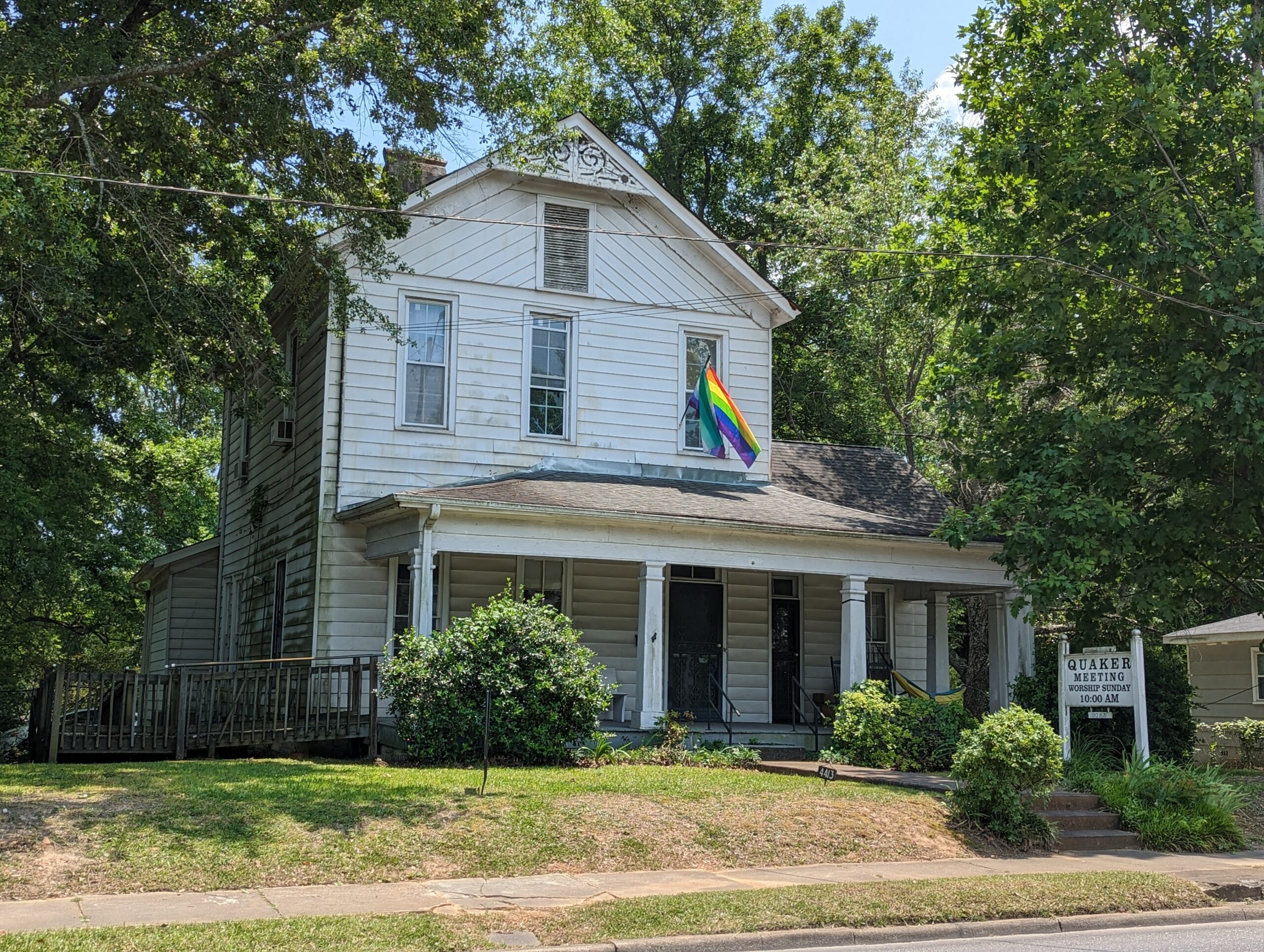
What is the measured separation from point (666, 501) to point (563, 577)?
8.58 feet

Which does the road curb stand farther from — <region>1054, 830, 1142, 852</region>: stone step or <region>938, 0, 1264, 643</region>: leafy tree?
<region>938, 0, 1264, 643</region>: leafy tree

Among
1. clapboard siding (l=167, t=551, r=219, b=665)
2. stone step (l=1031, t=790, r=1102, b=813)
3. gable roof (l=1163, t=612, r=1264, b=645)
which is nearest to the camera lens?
stone step (l=1031, t=790, r=1102, b=813)

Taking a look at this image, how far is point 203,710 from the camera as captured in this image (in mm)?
16328

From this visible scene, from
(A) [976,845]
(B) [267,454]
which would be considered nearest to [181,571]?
(B) [267,454]

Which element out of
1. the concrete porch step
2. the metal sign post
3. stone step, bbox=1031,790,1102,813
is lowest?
the concrete porch step

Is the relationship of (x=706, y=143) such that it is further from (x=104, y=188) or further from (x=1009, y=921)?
(x=1009, y=921)

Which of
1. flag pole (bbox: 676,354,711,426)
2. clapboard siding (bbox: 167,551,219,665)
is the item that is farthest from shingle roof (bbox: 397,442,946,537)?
clapboard siding (bbox: 167,551,219,665)

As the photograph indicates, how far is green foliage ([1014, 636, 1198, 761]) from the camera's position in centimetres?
1653

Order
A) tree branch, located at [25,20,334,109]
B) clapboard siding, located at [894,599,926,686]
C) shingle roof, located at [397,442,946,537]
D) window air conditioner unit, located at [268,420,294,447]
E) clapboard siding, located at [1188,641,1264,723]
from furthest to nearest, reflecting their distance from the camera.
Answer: clapboard siding, located at [1188,641,1264,723], clapboard siding, located at [894,599,926,686], window air conditioner unit, located at [268,420,294,447], shingle roof, located at [397,442,946,537], tree branch, located at [25,20,334,109]

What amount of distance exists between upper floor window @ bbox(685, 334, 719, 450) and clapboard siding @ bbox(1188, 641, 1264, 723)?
44.2 feet

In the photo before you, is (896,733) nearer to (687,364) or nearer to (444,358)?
(687,364)

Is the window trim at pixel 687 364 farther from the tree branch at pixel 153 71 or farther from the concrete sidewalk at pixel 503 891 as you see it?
the concrete sidewalk at pixel 503 891

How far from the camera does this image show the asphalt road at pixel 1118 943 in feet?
27.0

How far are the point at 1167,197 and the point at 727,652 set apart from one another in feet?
31.7
